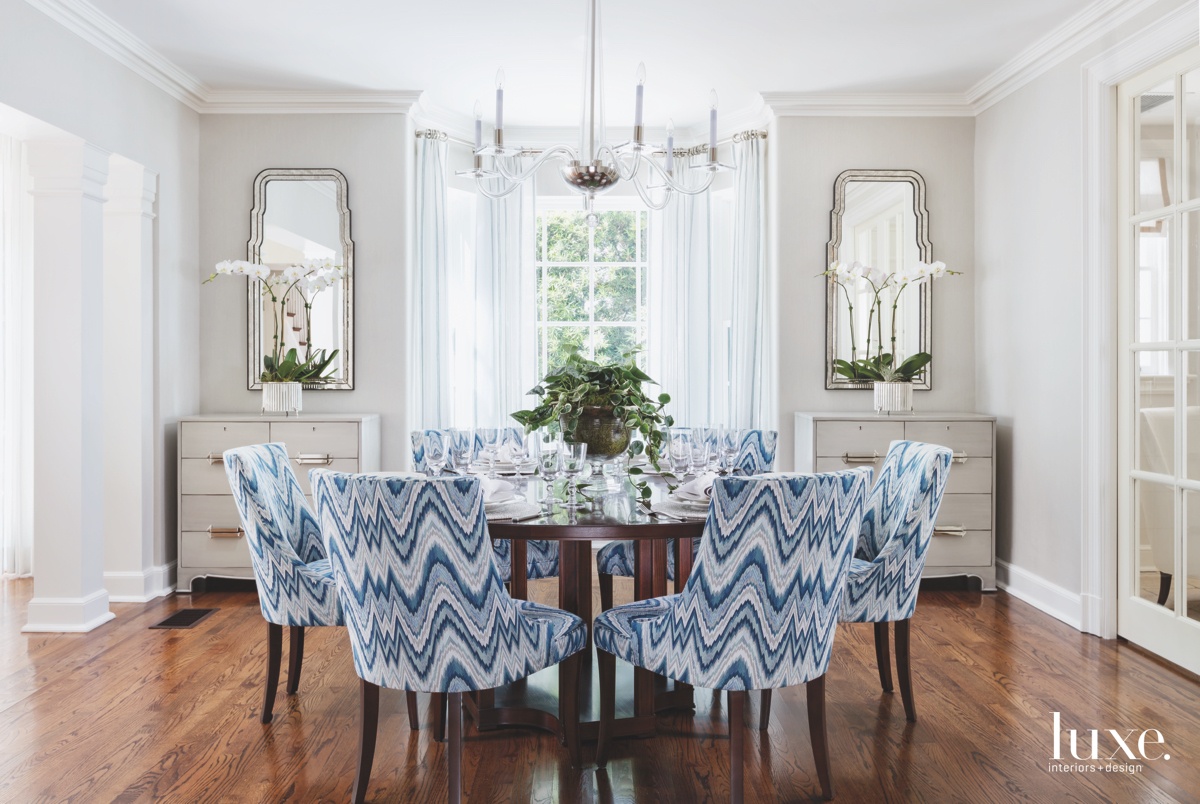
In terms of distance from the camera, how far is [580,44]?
3.89 metres

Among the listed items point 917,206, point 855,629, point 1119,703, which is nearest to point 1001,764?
point 1119,703

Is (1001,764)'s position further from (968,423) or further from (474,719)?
(968,423)

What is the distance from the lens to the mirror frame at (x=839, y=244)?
4.53 metres

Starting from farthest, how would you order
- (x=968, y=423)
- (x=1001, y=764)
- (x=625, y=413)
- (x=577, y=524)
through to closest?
(x=968, y=423)
(x=625, y=413)
(x=1001, y=764)
(x=577, y=524)

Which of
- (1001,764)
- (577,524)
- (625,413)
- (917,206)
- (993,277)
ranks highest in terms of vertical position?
(917,206)

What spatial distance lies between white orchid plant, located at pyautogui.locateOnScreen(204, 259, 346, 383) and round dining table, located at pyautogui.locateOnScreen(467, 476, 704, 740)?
6.36 ft

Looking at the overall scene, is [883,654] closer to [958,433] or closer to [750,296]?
[958,433]

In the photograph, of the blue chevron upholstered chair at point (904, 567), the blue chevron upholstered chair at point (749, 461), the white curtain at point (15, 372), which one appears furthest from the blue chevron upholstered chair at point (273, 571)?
the white curtain at point (15, 372)

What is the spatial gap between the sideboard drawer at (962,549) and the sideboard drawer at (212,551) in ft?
11.0

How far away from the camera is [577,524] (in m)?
2.09

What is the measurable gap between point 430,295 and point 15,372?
2.20 m

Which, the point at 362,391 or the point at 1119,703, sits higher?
the point at 362,391

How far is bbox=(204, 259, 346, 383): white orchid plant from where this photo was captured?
4250 millimetres

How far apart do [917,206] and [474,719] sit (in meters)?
3.51
